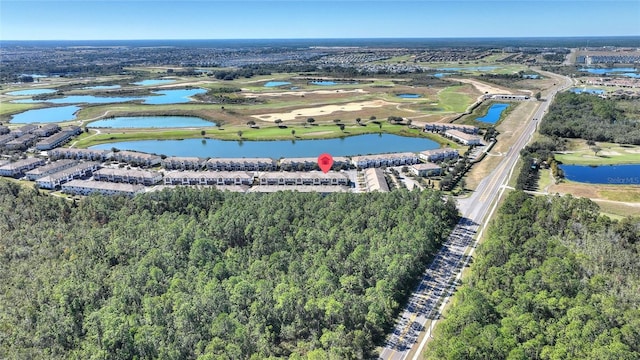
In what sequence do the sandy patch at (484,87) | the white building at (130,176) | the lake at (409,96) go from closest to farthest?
the white building at (130,176) → the lake at (409,96) → the sandy patch at (484,87)

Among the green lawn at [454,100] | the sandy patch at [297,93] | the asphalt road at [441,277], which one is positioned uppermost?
the sandy patch at [297,93]

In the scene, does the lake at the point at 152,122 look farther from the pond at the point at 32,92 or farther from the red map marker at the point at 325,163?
the pond at the point at 32,92

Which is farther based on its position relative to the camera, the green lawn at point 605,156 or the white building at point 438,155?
the white building at point 438,155

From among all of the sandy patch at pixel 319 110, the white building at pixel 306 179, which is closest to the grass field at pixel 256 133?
the sandy patch at pixel 319 110

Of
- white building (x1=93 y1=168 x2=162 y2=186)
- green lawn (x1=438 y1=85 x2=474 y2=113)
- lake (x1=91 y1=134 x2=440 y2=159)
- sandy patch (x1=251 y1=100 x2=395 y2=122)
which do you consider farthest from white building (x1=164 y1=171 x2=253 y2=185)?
green lawn (x1=438 y1=85 x2=474 y2=113)

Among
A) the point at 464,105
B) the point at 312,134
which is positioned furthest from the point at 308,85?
the point at 312,134

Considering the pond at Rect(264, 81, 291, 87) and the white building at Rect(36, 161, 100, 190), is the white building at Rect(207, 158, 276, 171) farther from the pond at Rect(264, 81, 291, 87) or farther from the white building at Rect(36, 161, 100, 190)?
the pond at Rect(264, 81, 291, 87)

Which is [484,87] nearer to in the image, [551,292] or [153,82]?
[551,292]
